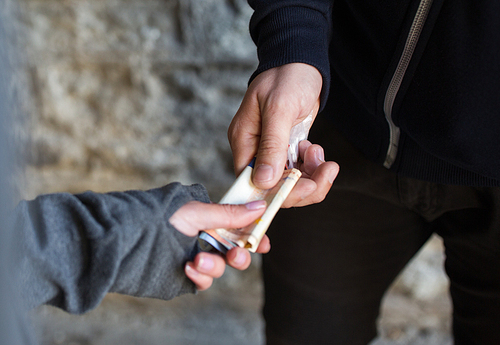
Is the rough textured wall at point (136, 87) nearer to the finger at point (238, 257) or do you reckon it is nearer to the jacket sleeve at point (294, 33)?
the jacket sleeve at point (294, 33)

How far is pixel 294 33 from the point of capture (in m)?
0.55

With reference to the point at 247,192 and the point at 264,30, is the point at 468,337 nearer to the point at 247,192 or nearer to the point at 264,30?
the point at 247,192

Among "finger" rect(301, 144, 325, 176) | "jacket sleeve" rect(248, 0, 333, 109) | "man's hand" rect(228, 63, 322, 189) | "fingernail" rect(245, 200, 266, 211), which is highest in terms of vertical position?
"jacket sleeve" rect(248, 0, 333, 109)

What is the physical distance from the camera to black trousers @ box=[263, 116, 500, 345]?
1.96ft

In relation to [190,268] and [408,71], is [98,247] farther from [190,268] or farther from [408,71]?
[408,71]

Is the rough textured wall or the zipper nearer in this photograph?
the zipper

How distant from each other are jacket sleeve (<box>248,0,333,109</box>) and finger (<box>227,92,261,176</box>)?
0.05 m

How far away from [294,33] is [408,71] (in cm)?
17

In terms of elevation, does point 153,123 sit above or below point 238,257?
below

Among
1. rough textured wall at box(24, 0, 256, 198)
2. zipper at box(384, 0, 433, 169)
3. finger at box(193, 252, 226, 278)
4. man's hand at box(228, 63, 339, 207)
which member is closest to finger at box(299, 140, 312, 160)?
man's hand at box(228, 63, 339, 207)

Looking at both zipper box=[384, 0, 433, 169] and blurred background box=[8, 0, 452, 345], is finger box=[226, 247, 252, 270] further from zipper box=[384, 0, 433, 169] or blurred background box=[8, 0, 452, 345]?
blurred background box=[8, 0, 452, 345]

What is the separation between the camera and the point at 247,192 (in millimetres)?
522

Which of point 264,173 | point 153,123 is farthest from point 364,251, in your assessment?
point 153,123

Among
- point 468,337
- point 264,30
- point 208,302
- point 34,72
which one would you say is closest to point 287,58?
point 264,30
